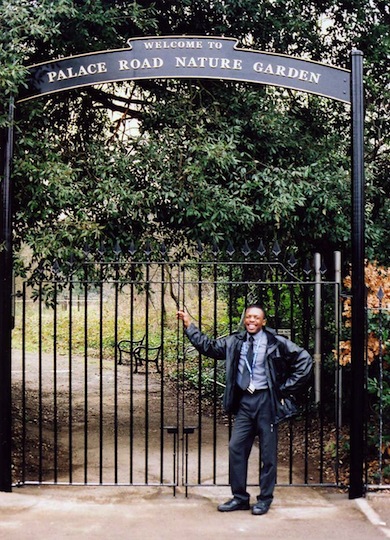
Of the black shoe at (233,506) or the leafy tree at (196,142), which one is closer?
the black shoe at (233,506)

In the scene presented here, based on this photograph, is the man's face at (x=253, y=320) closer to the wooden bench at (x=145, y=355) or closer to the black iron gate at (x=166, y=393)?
the black iron gate at (x=166, y=393)

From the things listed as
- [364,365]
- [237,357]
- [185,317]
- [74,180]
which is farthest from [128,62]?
[364,365]

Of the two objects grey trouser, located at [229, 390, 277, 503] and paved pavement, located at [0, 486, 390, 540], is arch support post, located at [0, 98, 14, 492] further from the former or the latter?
grey trouser, located at [229, 390, 277, 503]

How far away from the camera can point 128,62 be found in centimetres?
679

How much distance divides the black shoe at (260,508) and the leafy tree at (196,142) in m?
2.91

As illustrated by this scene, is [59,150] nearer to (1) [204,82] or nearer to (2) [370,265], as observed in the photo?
(1) [204,82]

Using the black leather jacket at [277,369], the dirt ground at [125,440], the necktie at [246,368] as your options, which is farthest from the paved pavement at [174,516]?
the necktie at [246,368]

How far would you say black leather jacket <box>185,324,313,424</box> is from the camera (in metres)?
6.05

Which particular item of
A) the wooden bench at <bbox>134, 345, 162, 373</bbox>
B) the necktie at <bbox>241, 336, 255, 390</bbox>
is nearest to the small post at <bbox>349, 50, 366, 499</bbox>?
the necktie at <bbox>241, 336, 255, 390</bbox>

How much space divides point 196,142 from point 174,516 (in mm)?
4066

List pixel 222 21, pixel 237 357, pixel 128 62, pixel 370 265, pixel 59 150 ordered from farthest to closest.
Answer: pixel 222 21 → pixel 59 150 → pixel 370 265 → pixel 128 62 → pixel 237 357

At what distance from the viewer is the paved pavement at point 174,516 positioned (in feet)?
18.2

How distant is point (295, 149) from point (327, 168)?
1.52ft

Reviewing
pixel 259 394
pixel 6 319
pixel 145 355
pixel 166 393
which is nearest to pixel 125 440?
pixel 145 355
